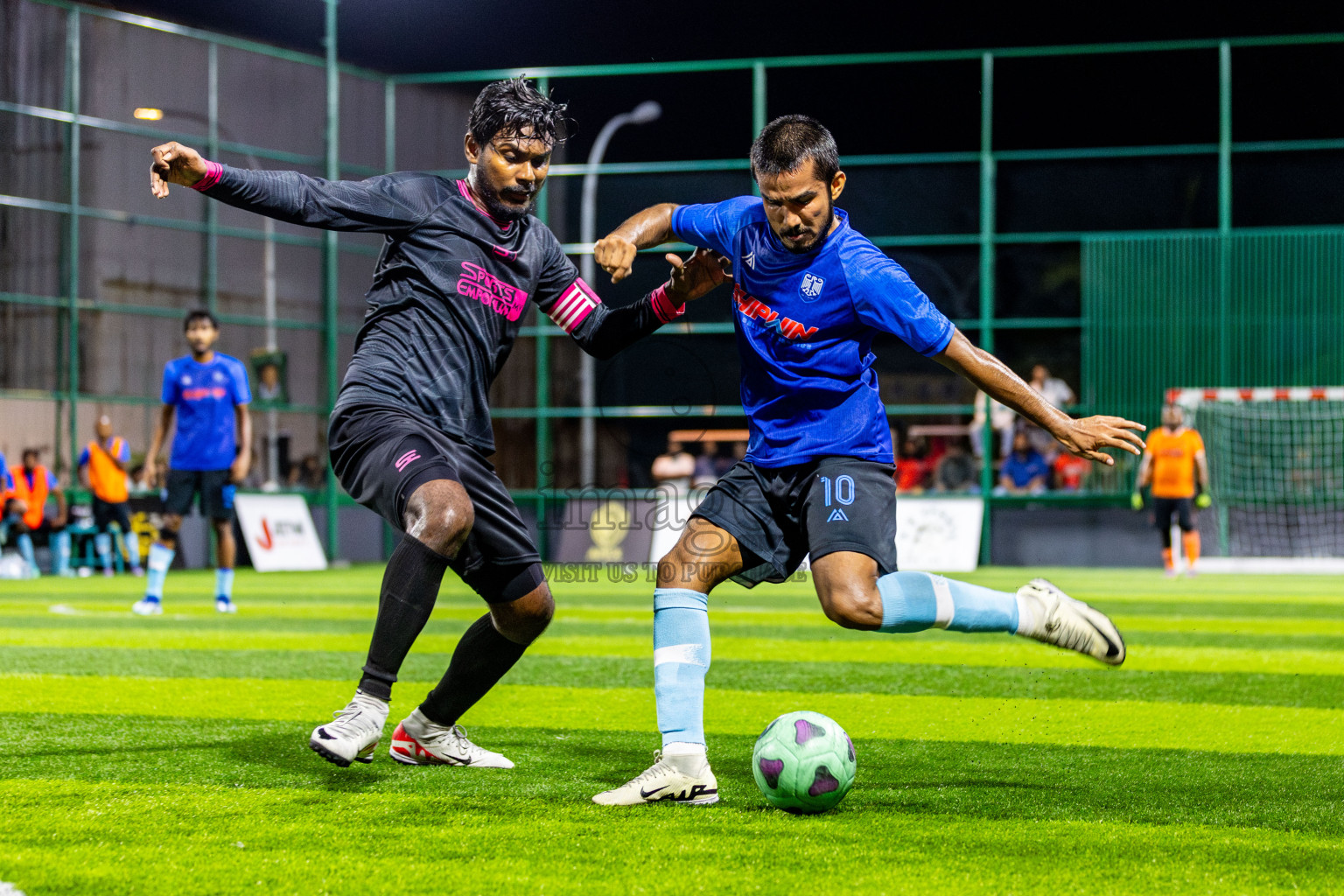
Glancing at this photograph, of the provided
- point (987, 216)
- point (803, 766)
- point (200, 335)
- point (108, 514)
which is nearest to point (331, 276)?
point (108, 514)

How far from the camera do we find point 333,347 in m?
23.3

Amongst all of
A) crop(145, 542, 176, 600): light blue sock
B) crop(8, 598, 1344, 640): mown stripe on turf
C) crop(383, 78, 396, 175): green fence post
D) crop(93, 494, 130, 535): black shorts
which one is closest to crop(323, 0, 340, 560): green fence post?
crop(383, 78, 396, 175): green fence post

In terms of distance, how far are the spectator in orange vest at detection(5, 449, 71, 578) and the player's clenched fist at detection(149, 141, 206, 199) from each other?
1432 cm

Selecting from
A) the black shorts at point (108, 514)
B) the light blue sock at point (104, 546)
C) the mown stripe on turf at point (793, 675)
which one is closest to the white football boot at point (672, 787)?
the mown stripe on turf at point (793, 675)

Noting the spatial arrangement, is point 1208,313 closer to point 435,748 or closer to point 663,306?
point 663,306

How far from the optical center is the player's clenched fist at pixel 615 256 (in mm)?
4367

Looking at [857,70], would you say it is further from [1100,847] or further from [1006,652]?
[1100,847]

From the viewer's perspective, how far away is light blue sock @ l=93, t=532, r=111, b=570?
17500mm

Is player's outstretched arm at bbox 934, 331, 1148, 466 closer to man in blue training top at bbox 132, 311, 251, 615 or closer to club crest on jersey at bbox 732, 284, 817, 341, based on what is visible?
club crest on jersey at bbox 732, 284, 817, 341

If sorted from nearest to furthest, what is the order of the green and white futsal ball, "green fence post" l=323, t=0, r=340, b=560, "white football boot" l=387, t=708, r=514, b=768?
the green and white futsal ball < "white football boot" l=387, t=708, r=514, b=768 < "green fence post" l=323, t=0, r=340, b=560

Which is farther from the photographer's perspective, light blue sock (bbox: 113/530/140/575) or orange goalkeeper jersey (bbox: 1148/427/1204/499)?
light blue sock (bbox: 113/530/140/575)

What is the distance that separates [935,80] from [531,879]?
28.6m

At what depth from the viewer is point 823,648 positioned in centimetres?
916

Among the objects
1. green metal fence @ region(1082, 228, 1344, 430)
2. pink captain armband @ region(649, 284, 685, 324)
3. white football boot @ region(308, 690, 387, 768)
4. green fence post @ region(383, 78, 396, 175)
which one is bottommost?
white football boot @ region(308, 690, 387, 768)
